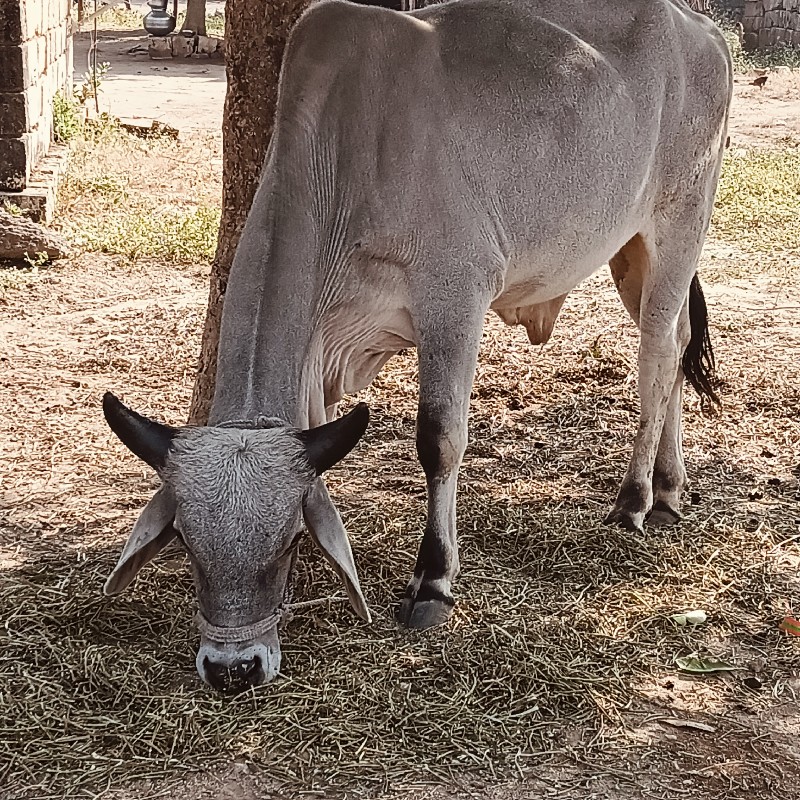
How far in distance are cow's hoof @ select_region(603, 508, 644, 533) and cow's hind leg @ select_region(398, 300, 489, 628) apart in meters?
0.88

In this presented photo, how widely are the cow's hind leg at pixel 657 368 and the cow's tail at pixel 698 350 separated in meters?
0.25

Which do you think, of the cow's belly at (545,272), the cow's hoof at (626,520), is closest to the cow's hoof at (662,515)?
the cow's hoof at (626,520)

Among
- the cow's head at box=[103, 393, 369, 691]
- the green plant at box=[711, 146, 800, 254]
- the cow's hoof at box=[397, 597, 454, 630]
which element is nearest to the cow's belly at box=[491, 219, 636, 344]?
the cow's hoof at box=[397, 597, 454, 630]

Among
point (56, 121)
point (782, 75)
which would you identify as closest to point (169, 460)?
point (56, 121)

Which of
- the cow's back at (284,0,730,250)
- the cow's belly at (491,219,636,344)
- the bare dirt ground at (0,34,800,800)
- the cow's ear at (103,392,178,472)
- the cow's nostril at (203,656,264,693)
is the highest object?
the cow's back at (284,0,730,250)

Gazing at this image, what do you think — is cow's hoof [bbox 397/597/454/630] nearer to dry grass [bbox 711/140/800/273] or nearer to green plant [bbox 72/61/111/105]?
dry grass [bbox 711/140/800/273]

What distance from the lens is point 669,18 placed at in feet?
14.4

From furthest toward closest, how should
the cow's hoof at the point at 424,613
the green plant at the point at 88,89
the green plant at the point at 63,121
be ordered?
the green plant at the point at 88,89, the green plant at the point at 63,121, the cow's hoof at the point at 424,613

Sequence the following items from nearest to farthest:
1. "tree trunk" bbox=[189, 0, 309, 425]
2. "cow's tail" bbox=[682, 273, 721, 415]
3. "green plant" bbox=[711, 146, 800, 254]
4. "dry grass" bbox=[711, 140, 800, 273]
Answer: "tree trunk" bbox=[189, 0, 309, 425] → "cow's tail" bbox=[682, 273, 721, 415] → "dry grass" bbox=[711, 140, 800, 273] → "green plant" bbox=[711, 146, 800, 254]

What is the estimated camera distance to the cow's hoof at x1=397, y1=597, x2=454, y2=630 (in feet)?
12.2

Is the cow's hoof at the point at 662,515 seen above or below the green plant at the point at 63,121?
below

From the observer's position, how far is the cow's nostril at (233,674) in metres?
3.03

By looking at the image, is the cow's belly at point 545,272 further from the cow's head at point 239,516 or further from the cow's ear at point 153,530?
the cow's ear at point 153,530

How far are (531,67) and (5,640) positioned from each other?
8.03 ft
